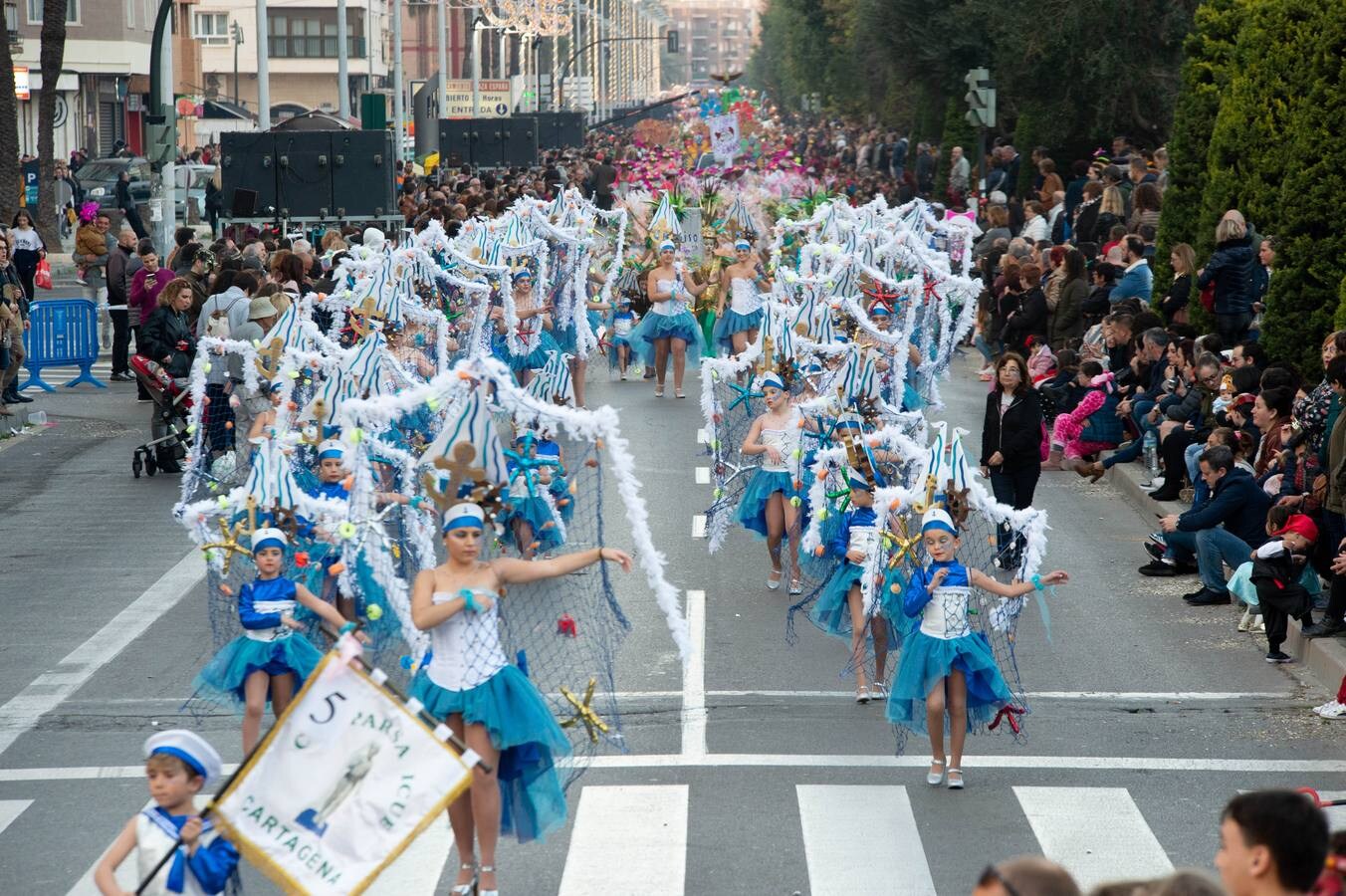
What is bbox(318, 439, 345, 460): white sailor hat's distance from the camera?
11.7 meters

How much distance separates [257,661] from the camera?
9.44 metres

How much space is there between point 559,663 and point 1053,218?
19080 mm

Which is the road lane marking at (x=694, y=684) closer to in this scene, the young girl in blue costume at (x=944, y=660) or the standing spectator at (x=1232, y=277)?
the young girl in blue costume at (x=944, y=660)

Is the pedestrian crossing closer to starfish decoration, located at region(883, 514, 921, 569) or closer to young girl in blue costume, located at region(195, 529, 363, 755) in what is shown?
young girl in blue costume, located at region(195, 529, 363, 755)

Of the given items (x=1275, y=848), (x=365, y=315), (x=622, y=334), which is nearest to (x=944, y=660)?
(x=1275, y=848)

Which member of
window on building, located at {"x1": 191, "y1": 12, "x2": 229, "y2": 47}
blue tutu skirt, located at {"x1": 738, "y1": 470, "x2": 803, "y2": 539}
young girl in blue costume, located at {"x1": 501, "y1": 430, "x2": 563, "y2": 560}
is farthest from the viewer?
window on building, located at {"x1": 191, "y1": 12, "x2": 229, "y2": 47}

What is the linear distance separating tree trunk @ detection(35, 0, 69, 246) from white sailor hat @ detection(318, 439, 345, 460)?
23.8m

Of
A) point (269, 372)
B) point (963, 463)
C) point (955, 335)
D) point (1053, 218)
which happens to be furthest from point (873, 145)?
point (963, 463)

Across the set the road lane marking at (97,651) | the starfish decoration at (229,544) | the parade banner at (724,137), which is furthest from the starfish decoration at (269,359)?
the parade banner at (724,137)

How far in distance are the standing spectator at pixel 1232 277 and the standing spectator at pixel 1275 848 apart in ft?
45.0

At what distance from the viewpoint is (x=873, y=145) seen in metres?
56.6

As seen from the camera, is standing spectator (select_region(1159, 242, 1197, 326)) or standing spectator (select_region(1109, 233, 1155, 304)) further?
standing spectator (select_region(1109, 233, 1155, 304))

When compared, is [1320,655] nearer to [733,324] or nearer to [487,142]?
[733,324]

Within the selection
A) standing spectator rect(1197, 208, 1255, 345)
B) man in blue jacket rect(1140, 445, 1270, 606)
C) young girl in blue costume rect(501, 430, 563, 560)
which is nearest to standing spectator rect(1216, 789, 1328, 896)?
young girl in blue costume rect(501, 430, 563, 560)
